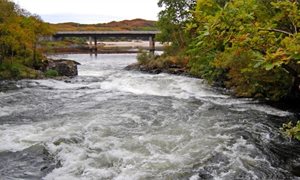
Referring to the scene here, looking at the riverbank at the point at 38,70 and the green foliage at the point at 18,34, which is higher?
the green foliage at the point at 18,34

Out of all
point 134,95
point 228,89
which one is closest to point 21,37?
point 134,95

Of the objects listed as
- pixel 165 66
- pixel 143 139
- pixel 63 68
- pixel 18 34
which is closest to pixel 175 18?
pixel 165 66

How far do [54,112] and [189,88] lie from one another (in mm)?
12058

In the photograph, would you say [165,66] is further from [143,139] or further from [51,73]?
[143,139]

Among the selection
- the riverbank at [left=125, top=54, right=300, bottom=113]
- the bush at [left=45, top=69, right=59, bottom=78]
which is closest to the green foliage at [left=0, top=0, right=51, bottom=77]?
the bush at [left=45, top=69, right=59, bottom=78]

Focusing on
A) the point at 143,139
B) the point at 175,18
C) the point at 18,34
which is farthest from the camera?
the point at 175,18

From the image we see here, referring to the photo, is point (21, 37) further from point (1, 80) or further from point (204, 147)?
point (204, 147)

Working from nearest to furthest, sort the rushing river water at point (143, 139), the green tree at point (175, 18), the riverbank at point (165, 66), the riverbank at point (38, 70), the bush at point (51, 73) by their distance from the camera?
1. the rushing river water at point (143, 139)
2. the riverbank at point (165, 66)
3. the riverbank at point (38, 70)
4. the bush at point (51, 73)
5. the green tree at point (175, 18)

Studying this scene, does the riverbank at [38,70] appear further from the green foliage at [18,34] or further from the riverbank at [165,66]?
the riverbank at [165,66]

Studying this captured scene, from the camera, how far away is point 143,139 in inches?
535

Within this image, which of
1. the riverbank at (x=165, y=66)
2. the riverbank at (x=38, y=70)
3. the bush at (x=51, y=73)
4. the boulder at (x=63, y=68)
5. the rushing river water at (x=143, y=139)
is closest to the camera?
the rushing river water at (x=143, y=139)

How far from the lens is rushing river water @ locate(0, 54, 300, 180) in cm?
1080

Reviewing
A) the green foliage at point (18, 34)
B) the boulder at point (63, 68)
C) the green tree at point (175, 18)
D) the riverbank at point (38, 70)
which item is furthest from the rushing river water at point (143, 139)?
the green tree at point (175, 18)

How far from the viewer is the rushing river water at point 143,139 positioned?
1080cm
